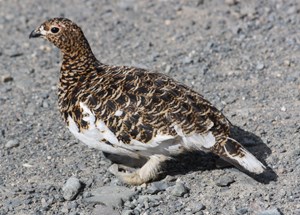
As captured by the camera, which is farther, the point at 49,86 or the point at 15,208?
the point at 49,86

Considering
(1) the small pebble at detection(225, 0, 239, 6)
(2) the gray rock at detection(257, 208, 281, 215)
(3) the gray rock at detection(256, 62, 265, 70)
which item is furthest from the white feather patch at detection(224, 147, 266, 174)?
(1) the small pebble at detection(225, 0, 239, 6)

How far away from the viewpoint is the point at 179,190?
6.00 metres

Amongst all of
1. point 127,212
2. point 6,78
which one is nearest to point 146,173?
point 127,212

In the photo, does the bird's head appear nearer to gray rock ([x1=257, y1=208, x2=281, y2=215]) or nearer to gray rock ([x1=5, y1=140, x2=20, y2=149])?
gray rock ([x1=5, y1=140, x2=20, y2=149])

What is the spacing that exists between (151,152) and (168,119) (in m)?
0.36

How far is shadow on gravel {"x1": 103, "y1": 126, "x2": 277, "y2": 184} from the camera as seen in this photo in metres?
6.39

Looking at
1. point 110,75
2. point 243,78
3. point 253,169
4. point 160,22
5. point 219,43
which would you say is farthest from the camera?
point 160,22

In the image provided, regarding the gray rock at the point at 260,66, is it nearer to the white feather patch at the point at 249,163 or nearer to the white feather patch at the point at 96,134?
the white feather patch at the point at 249,163

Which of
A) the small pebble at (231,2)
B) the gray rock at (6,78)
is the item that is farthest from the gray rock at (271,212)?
the small pebble at (231,2)

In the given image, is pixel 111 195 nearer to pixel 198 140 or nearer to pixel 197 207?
pixel 197 207

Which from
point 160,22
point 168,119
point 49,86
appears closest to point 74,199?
point 168,119

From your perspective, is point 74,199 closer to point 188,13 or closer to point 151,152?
point 151,152

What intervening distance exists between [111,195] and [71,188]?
1.22 ft

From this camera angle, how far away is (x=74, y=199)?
613 centimetres
